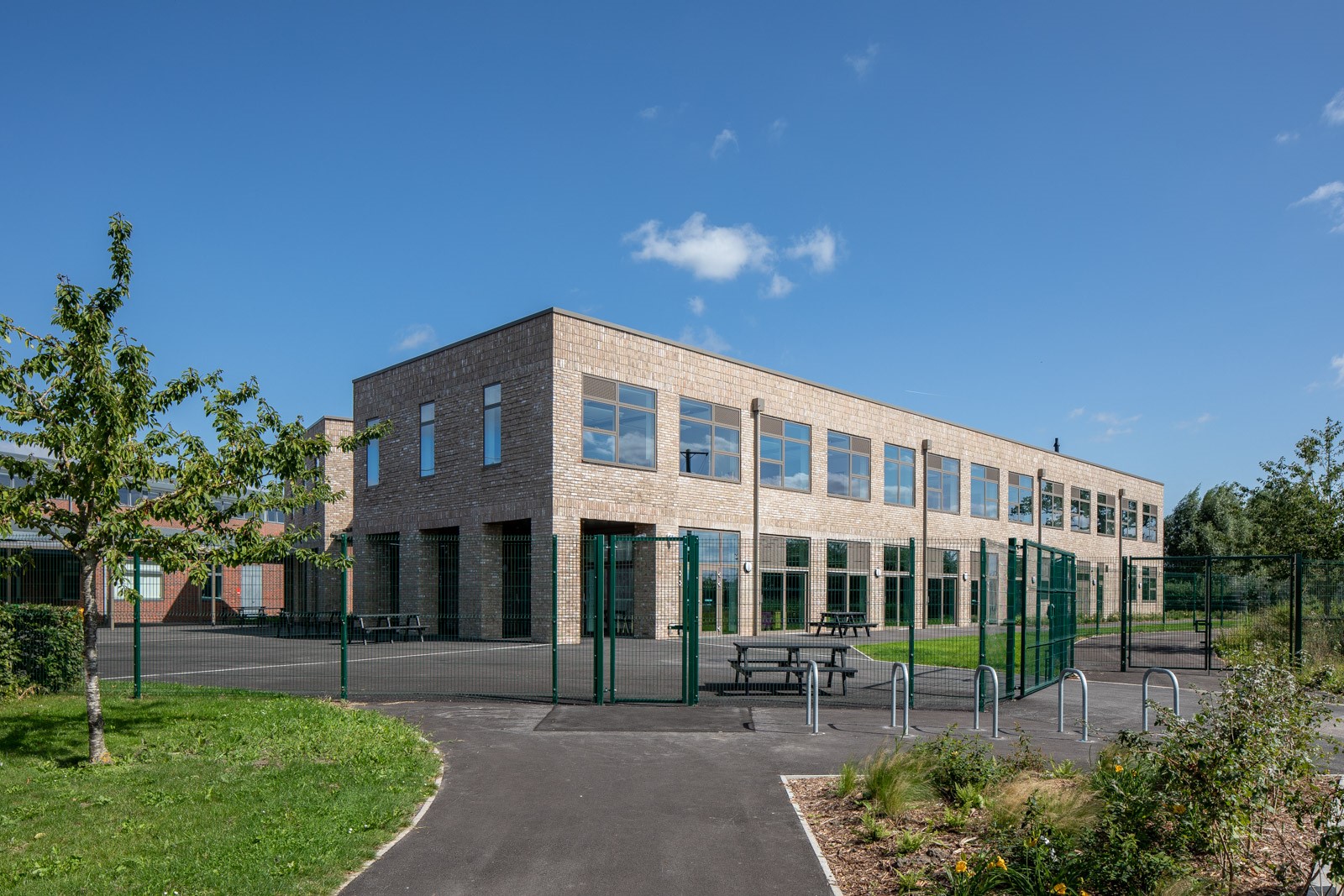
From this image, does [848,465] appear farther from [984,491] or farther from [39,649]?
[39,649]

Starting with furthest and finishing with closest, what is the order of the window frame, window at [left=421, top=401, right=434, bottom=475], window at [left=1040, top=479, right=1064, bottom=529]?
window at [left=1040, top=479, right=1064, bottom=529], the window frame, window at [left=421, top=401, right=434, bottom=475]

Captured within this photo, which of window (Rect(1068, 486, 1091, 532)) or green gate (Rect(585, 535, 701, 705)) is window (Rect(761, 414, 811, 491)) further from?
window (Rect(1068, 486, 1091, 532))

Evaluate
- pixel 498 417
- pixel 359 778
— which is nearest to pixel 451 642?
pixel 498 417

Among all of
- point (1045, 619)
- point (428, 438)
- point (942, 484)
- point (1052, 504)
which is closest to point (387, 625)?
point (428, 438)

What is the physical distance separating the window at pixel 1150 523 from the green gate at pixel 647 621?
135ft

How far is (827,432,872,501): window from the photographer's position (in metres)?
34.5

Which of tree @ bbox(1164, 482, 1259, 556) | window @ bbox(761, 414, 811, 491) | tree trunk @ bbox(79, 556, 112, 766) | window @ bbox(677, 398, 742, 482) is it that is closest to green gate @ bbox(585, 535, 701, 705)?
window @ bbox(677, 398, 742, 482)

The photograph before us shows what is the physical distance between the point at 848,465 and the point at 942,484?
705 centimetres

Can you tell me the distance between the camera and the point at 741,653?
14852 millimetres

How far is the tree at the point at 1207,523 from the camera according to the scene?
6378 cm

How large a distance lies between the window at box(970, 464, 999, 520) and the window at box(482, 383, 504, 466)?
916 inches

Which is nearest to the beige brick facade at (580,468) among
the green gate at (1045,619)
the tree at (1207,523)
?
the green gate at (1045,619)

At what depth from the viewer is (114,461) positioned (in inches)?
356

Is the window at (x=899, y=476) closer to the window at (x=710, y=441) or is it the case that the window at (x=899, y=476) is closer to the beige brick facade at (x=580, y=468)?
the beige brick facade at (x=580, y=468)
